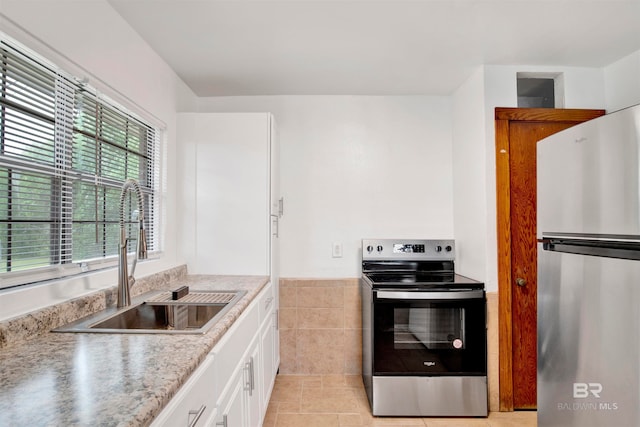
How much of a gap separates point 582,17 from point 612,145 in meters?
1.14

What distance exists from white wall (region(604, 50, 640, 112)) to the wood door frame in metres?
0.29

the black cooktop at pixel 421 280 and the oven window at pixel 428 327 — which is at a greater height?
the black cooktop at pixel 421 280

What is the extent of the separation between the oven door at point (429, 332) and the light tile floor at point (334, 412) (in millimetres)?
302

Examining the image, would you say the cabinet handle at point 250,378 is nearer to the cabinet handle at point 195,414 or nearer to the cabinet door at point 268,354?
the cabinet door at point 268,354

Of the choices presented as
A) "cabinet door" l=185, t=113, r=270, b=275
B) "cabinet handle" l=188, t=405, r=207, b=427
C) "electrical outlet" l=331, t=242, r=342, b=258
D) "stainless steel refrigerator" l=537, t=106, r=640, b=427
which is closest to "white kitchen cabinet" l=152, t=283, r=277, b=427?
"cabinet handle" l=188, t=405, r=207, b=427

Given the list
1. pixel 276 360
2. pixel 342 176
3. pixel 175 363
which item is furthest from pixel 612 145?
pixel 276 360

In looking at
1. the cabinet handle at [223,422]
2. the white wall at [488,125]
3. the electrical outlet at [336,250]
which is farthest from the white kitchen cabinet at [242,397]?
the white wall at [488,125]

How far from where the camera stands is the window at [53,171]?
1.14 meters

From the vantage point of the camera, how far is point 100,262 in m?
1.56

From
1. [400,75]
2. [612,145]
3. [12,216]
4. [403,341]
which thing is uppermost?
[400,75]

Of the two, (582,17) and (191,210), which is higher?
(582,17)

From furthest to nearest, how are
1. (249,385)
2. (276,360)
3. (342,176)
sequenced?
(342,176), (276,360), (249,385)

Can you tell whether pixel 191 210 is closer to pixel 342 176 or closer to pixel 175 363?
pixel 342 176

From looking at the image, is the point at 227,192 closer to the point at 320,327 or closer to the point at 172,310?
the point at 172,310
